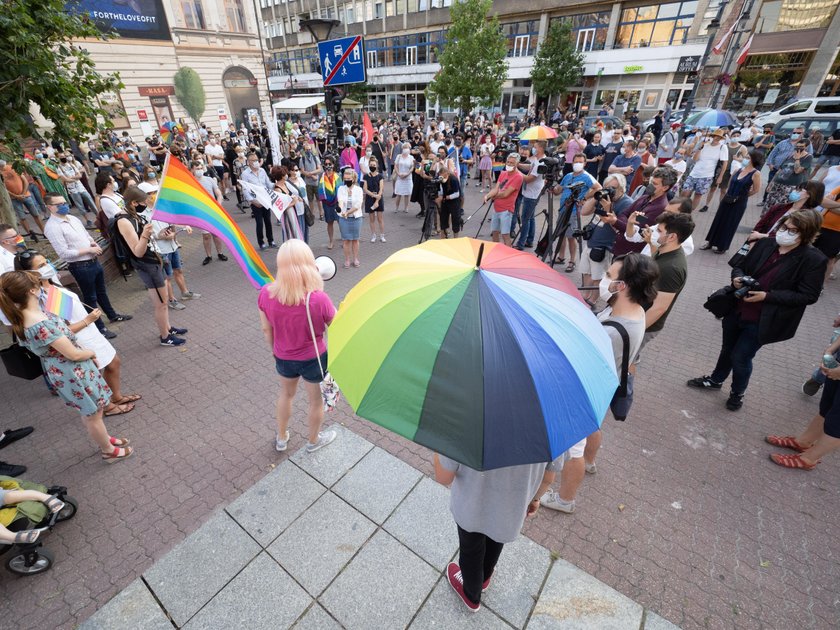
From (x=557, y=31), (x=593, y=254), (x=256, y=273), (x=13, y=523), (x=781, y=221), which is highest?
(x=557, y=31)

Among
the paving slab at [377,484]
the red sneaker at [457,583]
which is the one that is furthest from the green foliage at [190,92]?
the red sneaker at [457,583]

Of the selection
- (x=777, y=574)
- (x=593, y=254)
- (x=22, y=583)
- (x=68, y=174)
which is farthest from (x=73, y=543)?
(x=68, y=174)

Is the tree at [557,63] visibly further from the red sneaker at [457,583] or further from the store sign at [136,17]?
the red sneaker at [457,583]

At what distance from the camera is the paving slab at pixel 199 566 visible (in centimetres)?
263

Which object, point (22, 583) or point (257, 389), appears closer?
point (22, 583)

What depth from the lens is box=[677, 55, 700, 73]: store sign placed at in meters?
27.0

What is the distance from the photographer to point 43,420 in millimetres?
4207

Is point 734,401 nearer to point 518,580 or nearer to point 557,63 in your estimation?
point 518,580

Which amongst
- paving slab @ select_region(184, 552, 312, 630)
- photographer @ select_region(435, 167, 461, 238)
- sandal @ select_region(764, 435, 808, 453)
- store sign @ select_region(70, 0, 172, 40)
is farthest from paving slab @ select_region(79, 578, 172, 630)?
store sign @ select_region(70, 0, 172, 40)

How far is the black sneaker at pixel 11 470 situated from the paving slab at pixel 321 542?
101 inches

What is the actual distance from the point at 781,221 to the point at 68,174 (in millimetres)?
14608

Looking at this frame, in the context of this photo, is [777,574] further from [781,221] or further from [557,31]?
[557,31]

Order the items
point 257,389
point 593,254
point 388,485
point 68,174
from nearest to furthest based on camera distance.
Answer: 1. point 388,485
2. point 257,389
3. point 593,254
4. point 68,174

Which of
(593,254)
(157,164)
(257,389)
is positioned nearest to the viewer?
(257,389)
